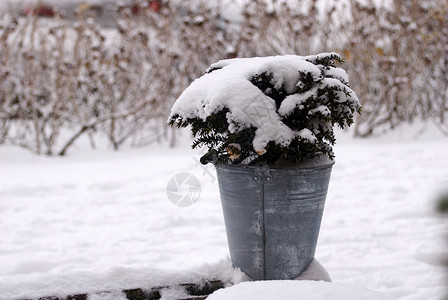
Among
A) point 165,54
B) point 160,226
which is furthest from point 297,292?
point 165,54

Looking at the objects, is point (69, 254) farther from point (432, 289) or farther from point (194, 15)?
point (194, 15)

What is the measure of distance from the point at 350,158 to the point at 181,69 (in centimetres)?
232

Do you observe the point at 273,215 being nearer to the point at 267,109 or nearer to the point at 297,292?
the point at 267,109

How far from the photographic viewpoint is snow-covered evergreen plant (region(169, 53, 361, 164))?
6.61 feet

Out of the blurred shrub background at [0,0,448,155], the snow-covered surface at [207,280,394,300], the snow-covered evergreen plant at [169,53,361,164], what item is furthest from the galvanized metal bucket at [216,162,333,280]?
the blurred shrub background at [0,0,448,155]

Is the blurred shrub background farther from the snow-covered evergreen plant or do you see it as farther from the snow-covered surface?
the snow-covered surface

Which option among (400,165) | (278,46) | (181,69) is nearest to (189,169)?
(181,69)

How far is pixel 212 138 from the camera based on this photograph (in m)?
2.17

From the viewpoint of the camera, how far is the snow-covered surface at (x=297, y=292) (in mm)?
1356

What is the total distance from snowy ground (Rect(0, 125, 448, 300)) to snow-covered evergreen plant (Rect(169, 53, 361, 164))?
0.61 meters

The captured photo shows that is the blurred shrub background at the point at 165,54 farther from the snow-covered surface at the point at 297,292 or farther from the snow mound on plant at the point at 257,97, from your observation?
the snow-covered surface at the point at 297,292

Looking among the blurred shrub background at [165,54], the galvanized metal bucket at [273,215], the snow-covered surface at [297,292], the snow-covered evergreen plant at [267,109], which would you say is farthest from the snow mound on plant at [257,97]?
the blurred shrub background at [165,54]

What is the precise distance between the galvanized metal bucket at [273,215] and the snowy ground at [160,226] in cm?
16

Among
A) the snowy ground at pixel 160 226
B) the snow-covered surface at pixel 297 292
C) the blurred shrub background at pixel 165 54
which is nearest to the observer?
the snow-covered surface at pixel 297 292
